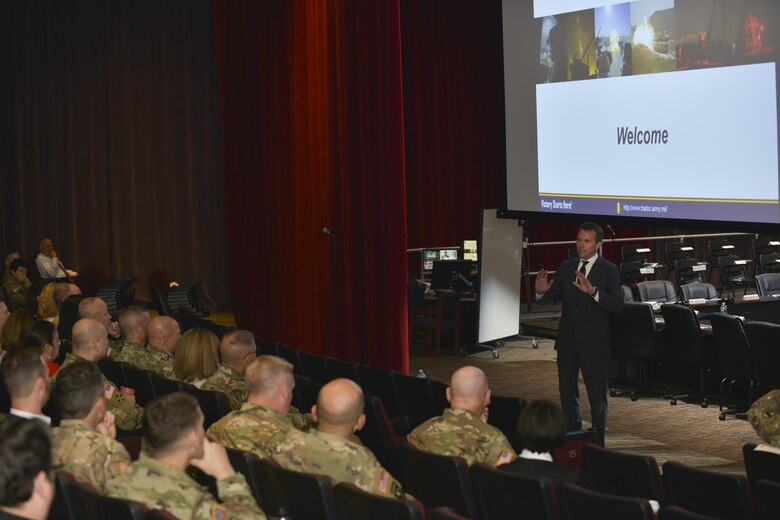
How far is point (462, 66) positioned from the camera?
1691cm

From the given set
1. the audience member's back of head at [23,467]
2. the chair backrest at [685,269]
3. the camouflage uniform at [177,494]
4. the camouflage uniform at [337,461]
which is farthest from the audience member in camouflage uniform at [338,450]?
the chair backrest at [685,269]

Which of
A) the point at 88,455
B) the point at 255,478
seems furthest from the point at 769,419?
the point at 88,455

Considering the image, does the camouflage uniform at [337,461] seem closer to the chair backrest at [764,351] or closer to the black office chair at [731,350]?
the chair backrest at [764,351]

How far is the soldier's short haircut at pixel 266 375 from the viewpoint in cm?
448

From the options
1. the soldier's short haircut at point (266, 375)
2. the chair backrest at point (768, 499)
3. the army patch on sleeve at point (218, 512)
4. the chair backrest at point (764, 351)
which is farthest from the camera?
the chair backrest at point (764, 351)

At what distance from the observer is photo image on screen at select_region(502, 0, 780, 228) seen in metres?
6.93

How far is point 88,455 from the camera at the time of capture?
12.7 ft

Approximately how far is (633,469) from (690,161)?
3.90m

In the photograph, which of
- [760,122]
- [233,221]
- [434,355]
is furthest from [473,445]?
[233,221]

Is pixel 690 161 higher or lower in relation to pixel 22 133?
lower

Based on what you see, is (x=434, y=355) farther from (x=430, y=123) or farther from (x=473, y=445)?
(x=473, y=445)

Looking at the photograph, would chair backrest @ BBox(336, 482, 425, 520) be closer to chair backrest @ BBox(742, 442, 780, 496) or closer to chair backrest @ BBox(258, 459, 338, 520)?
chair backrest @ BBox(258, 459, 338, 520)

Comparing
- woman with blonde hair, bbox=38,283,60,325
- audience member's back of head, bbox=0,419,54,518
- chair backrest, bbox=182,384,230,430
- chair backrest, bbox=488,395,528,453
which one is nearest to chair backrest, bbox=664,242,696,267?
woman with blonde hair, bbox=38,283,60,325

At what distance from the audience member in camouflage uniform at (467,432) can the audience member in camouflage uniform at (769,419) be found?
1018 millimetres
